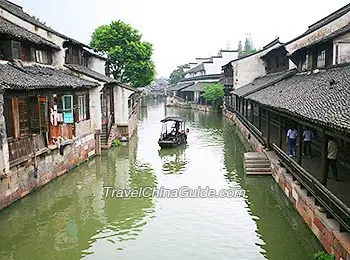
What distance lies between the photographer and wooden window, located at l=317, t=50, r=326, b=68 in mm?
21070

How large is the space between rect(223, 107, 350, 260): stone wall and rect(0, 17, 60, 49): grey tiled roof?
1308 centimetres

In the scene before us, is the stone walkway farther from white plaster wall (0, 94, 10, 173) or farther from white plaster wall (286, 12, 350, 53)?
white plaster wall (0, 94, 10, 173)

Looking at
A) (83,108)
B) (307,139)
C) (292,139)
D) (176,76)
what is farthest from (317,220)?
(176,76)

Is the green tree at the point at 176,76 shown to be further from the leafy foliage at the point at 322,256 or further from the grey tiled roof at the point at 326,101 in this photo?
the leafy foliage at the point at 322,256

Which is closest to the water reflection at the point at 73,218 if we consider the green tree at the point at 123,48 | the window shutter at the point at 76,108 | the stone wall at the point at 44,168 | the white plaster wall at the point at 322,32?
the stone wall at the point at 44,168

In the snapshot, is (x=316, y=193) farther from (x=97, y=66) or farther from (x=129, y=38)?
(x=129, y=38)

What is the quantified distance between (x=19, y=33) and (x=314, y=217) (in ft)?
49.6

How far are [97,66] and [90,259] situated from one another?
23783 millimetres

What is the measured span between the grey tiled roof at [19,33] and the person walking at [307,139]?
44.0 feet

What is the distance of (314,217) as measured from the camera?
1183 cm

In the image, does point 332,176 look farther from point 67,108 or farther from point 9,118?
point 67,108

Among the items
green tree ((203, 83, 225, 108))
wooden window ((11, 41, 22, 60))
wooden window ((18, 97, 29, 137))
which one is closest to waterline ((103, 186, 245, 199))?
wooden window ((18, 97, 29, 137))

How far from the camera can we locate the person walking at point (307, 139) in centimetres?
1703

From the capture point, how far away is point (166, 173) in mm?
21453
